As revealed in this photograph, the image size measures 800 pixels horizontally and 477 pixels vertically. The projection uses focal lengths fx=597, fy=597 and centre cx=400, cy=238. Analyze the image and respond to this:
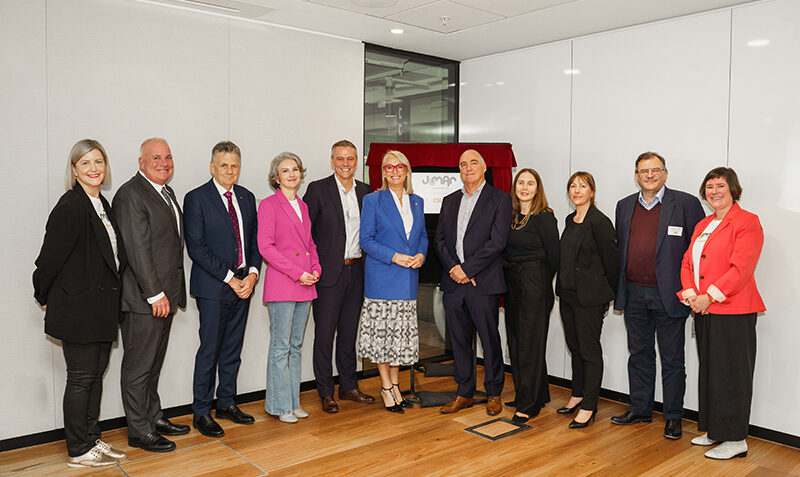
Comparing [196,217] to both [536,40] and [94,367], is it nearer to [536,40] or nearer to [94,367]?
[94,367]

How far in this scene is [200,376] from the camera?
4148mm

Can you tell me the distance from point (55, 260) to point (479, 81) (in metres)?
4.30

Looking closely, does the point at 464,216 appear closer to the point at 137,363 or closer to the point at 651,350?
the point at 651,350

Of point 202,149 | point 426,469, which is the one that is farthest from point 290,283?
point 426,469

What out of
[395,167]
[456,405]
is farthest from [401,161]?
[456,405]

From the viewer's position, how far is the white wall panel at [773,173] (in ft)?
13.2

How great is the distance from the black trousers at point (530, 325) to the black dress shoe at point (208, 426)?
7.08 ft

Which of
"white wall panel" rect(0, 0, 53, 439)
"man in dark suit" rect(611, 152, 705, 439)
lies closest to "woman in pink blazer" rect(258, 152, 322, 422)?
"white wall panel" rect(0, 0, 53, 439)

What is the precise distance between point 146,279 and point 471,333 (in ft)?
7.90

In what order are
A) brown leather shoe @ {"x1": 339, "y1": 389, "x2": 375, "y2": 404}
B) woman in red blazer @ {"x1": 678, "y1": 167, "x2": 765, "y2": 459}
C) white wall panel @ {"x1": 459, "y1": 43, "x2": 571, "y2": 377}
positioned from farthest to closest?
white wall panel @ {"x1": 459, "y1": 43, "x2": 571, "y2": 377}, brown leather shoe @ {"x1": 339, "y1": 389, "x2": 375, "y2": 404}, woman in red blazer @ {"x1": 678, "y1": 167, "x2": 765, "y2": 459}

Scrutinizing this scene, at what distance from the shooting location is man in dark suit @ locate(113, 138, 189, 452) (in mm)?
3717

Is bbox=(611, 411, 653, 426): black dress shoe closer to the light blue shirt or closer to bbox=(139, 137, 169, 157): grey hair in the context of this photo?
the light blue shirt

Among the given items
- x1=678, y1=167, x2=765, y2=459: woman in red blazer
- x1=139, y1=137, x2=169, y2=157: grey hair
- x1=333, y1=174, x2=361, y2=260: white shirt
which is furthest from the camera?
x1=333, y1=174, x2=361, y2=260: white shirt

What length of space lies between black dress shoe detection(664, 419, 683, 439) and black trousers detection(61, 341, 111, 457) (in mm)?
3752
